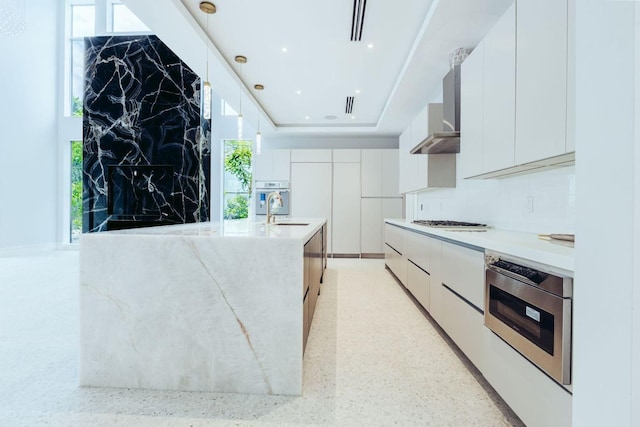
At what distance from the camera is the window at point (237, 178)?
6797mm

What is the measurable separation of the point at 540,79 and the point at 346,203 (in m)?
4.69

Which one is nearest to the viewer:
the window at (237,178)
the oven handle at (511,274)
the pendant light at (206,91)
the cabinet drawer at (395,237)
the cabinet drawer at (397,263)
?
the oven handle at (511,274)

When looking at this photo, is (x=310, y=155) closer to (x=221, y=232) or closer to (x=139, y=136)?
(x=139, y=136)

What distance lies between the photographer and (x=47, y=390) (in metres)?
1.62

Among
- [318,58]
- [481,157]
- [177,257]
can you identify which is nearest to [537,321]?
[481,157]

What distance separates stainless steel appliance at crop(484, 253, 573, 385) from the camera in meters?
1.05

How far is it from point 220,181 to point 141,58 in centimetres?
301

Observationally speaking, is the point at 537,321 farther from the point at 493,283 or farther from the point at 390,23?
the point at 390,23

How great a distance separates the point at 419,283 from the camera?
2848 millimetres

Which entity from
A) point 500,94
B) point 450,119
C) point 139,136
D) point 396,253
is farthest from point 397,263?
point 139,136

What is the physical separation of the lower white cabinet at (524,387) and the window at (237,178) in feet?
19.6

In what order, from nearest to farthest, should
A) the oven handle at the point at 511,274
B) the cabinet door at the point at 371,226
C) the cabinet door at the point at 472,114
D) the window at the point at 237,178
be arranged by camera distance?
the oven handle at the point at 511,274, the cabinet door at the point at 472,114, the cabinet door at the point at 371,226, the window at the point at 237,178

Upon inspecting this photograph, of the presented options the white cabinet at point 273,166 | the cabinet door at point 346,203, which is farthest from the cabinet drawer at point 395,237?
the white cabinet at point 273,166

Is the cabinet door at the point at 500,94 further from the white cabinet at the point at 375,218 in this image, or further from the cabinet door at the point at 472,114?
the white cabinet at the point at 375,218
